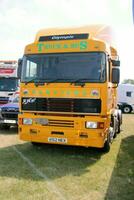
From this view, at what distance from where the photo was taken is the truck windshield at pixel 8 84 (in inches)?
685

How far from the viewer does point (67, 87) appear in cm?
861

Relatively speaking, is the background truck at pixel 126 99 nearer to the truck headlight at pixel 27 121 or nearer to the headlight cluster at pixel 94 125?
the truck headlight at pixel 27 121

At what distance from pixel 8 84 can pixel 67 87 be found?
374 inches

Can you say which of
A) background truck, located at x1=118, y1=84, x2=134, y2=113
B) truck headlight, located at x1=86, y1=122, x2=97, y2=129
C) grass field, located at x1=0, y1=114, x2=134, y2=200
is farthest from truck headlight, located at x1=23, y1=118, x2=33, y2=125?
background truck, located at x1=118, y1=84, x2=134, y2=113

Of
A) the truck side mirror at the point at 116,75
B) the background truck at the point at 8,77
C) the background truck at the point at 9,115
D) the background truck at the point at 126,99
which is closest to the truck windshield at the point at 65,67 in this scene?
the truck side mirror at the point at 116,75

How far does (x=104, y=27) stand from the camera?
10.3 metres

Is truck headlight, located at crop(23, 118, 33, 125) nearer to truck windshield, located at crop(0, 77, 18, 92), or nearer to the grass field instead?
the grass field

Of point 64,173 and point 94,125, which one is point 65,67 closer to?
point 94,125

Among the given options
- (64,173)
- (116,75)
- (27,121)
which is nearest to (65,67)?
(116,75)

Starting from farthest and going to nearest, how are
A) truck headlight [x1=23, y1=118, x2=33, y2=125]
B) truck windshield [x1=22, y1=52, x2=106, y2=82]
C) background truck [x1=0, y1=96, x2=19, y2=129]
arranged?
background truck [x1=0, y1=96, x2=19, y2=129], truck headlight [x1=23, y1=118, x2=33, y2=125], truck windshield [x1=22, y1=52, x2=106, y2=82]

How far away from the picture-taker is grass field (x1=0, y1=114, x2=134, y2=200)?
6.16 m

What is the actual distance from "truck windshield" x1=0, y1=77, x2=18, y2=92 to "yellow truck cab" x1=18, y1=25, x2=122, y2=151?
8.20 m

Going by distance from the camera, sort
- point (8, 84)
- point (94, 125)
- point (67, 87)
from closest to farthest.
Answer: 1. point (94, 125)
2. point (67, 87)
3. point (8, 84)

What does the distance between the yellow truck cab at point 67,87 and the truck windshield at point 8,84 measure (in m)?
8.20
